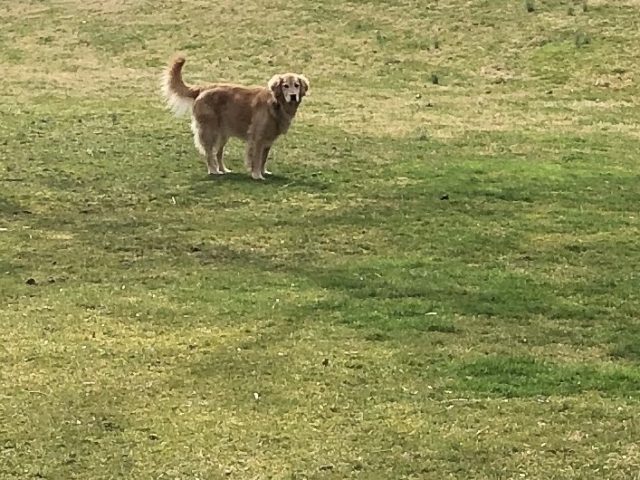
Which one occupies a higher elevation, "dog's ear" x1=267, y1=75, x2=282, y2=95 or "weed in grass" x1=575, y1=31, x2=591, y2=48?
"dog's ear" x1=267, y1=75, x2=282, y2=95

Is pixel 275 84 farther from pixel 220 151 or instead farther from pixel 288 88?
pixel 220 151

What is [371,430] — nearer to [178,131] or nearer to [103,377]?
[103,377]

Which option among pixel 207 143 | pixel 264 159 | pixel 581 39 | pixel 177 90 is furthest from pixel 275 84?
pixel 581 39

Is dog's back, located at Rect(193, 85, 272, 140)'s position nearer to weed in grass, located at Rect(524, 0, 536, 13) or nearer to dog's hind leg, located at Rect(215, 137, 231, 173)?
dog's hind leg, located at Rect(215, 137, 231, 173)

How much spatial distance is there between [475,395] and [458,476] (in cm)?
88

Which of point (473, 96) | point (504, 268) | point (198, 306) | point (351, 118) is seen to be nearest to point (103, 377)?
point (198, 306)

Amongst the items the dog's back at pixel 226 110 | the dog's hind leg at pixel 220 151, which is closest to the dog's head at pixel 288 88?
the dog's back at pixel 226 110

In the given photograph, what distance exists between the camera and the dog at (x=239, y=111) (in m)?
10.3

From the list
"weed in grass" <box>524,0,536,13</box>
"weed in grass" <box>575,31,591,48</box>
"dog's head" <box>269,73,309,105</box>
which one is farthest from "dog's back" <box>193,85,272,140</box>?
"weed in grass" <box>524,0,536,13</box>

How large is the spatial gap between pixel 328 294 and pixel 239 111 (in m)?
4.14

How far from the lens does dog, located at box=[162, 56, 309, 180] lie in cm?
1034

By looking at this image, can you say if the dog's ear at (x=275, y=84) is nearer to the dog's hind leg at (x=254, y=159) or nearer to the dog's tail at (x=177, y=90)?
the dog's hind leg at (x=254, y=159)

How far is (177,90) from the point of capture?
1059cm

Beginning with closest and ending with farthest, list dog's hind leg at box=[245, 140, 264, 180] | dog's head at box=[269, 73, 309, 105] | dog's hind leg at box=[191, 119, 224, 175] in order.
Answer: dog's head at box=[269, 73, 309, 105] → dog's hind leg at box=[245, 140, 264, 180] → dog's hind leg at box=[191, 119, 224, 175]
